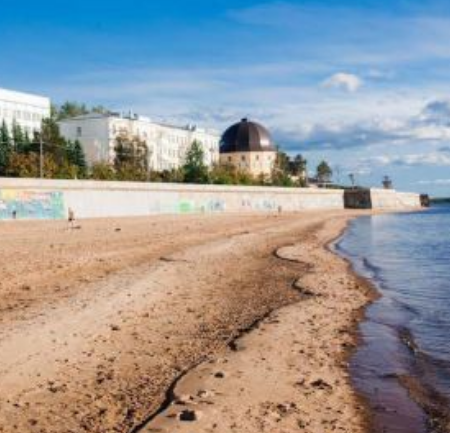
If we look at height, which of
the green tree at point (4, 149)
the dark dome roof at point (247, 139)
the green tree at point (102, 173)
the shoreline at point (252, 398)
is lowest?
the shoreline at point (252, 398)

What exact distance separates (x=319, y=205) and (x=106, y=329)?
12517 centimetres

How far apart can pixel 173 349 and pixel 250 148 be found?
160086mm

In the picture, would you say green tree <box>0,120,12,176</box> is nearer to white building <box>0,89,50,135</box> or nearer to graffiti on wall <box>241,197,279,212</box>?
white building <box>0,89,50,135</box>

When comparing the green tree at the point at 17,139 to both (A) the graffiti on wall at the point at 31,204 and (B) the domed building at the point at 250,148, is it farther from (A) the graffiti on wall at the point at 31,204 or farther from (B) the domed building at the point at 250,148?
(B) the domed building at the point at 250,148

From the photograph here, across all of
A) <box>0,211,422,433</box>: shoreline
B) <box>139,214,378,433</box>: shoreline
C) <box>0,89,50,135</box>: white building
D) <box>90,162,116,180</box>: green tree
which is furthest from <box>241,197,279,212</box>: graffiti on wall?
<box>139,214,378,433</box>: shoreline

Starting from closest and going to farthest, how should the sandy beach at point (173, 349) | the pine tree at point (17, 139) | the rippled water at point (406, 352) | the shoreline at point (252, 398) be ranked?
the shoreline at point (252, 398), the sandy beach at point (173, 349), the rippled water at point (406, 352), the pine tree at point (17, 139)

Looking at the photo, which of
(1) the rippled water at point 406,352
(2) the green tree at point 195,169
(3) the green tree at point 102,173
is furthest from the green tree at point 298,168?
(1) the rippled water at point 406,352

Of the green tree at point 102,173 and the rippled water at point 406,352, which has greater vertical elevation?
the green tree at point 102,173

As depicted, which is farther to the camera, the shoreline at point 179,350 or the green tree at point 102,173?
the green tree at point 102,173

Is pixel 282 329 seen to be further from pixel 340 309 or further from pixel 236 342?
pixel 340 309

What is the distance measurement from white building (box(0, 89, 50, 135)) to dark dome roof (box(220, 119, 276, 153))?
202 feet

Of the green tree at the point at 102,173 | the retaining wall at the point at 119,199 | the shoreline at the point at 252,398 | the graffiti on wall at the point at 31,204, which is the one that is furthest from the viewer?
the green tree at the point at 102,173

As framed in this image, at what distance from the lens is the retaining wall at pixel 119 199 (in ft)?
170

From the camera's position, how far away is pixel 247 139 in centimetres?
17075
